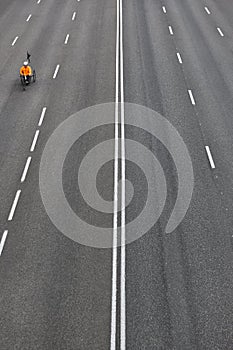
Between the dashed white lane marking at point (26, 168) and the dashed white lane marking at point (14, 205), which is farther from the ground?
the dashed white lane marking at point (26, 168)

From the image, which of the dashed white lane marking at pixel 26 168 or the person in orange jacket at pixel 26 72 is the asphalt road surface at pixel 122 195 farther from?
the person in orange jacket at pixel 26 72

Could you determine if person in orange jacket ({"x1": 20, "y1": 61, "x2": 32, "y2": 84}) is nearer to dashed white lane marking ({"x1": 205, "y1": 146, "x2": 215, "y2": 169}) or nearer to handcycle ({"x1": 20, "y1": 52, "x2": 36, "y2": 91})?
handcycle ({"x1": 20, "y1": 52, "x2": 36, "y2": 91})

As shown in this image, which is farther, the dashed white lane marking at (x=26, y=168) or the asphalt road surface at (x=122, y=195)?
the dashed white lane marking at (x=26, y=168)

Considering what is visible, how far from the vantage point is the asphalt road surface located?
12.4 m

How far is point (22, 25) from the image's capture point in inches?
1391

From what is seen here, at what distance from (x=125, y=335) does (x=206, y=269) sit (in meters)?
3.60

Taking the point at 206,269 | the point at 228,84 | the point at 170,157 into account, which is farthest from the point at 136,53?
the point at 206,269

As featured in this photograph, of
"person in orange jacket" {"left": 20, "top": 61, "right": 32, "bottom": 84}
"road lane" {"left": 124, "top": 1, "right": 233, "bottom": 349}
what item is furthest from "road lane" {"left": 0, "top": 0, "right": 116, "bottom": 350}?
"road lane" {"left": 124, "top": 1, "right": 233, "bottom": 349}

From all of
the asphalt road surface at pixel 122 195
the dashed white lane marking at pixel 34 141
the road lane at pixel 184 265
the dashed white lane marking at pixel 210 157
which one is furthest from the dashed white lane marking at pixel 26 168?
the dashed white lane marking at pixel 210 157

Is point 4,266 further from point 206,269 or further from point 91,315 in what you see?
point 206,269

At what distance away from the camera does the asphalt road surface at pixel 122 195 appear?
12.4m

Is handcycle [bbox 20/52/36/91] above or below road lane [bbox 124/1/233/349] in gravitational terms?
above

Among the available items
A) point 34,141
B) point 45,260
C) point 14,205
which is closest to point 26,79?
point 34,141

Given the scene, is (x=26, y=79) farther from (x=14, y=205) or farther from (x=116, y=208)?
(x=116, y=208)
